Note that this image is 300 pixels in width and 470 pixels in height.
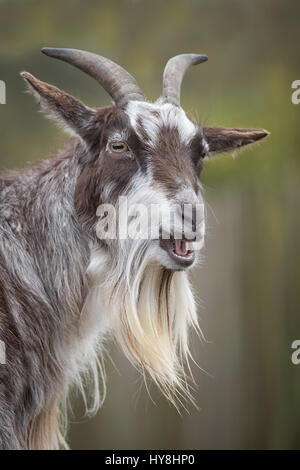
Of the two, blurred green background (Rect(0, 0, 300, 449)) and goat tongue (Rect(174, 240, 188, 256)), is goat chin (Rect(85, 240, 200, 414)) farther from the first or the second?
blurred green background (Rect(0, 0, 300, 449))

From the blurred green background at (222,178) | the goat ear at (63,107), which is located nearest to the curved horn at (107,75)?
the goat ear at (63,107)

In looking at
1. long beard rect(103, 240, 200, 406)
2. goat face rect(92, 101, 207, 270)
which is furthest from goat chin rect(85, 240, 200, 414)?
goat face rect(92, 101, 207, 270)

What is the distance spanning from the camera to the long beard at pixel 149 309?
3350mm

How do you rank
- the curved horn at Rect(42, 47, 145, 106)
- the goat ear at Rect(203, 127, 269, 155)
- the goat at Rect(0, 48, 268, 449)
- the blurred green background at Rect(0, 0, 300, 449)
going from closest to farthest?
1. the goat at Rect(0, 48, 268, 449)
2. the curved horn at Rect(42, 47, 145, 106)
3. the goat ear at Rect(203, 127, 269, 155)
4. the blurred green background at Rect(0, 0, 300, 449)

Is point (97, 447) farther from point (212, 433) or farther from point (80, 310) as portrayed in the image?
point (80, 310)

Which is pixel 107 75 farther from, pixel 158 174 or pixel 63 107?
pixel 158 174

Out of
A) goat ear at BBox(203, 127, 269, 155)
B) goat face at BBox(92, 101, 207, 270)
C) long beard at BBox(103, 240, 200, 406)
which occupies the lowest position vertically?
long beard at BBox(103, 240, 200, 406)

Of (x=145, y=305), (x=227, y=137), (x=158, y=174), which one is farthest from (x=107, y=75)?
(x=145, y=305)

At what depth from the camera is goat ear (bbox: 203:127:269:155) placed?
3668 mm

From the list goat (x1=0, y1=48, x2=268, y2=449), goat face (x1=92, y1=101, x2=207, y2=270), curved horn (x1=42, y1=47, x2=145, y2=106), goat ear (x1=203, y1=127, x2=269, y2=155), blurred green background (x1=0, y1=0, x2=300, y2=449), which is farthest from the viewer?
blurred green background (x1=0, y1=0, x2=300, y2=449)

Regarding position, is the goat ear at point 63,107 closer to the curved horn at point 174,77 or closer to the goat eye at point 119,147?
the goat eye at point 119,147

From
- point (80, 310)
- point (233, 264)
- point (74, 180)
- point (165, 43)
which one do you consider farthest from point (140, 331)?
point (165, 43)

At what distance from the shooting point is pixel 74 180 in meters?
3.49

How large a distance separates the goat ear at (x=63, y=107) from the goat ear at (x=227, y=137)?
667 millimetres
